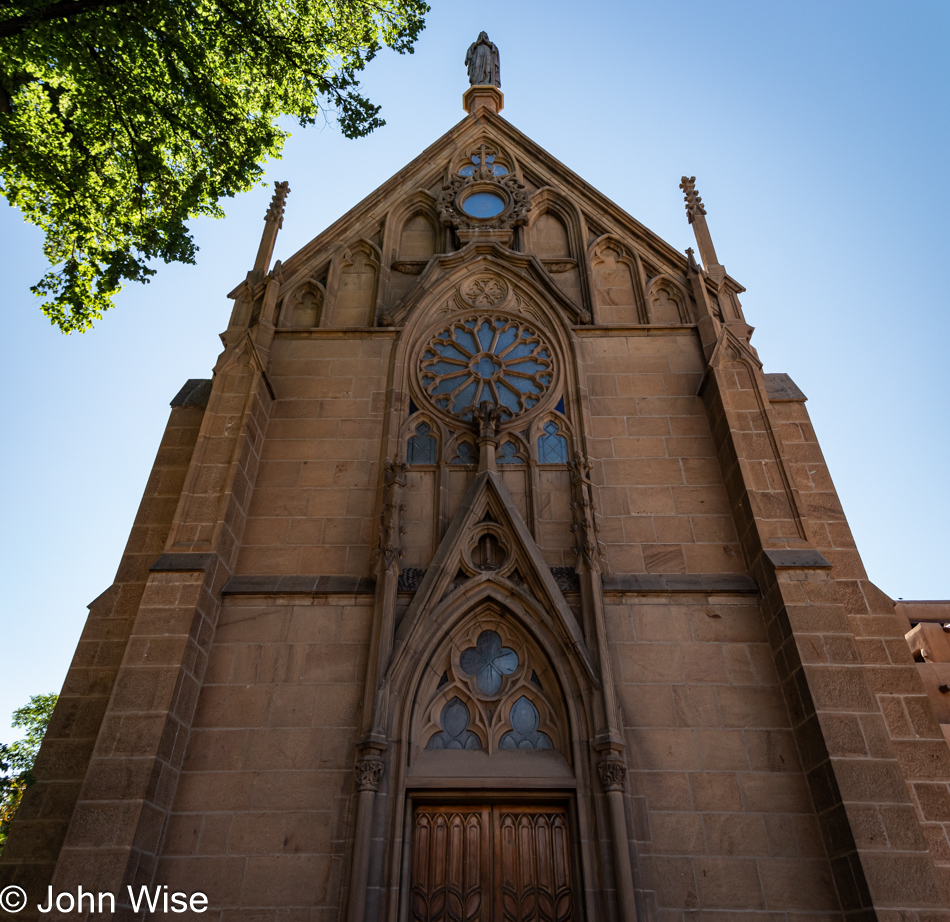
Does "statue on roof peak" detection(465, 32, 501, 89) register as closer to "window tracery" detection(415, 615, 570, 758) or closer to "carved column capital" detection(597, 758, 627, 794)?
"window tracery" detection(415, 615, 570, 758)

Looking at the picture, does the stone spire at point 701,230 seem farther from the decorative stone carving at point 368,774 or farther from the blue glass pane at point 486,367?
the decorative stone carving at point 368,774

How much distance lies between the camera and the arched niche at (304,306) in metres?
12.0

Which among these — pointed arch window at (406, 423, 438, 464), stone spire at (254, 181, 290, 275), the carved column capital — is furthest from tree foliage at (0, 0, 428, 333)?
the carved column capital

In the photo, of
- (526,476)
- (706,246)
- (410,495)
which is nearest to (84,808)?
(410,495)

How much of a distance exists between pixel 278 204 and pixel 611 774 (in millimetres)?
10925

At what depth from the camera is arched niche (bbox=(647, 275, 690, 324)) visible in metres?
11.9

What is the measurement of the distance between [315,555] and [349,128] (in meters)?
6.17

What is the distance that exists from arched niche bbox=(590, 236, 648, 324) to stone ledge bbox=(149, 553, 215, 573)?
7.08 metres

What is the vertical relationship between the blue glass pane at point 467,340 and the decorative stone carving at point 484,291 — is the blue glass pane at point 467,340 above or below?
below

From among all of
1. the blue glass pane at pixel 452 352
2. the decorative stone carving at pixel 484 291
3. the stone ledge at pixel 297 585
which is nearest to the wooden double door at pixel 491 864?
the stone ledge at pixel 297 585

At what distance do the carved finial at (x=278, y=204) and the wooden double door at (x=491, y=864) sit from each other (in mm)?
10064

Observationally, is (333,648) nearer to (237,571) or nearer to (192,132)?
(237,571)

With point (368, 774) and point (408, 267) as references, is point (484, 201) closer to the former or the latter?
point (408, 267)

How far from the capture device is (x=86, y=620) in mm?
8586
